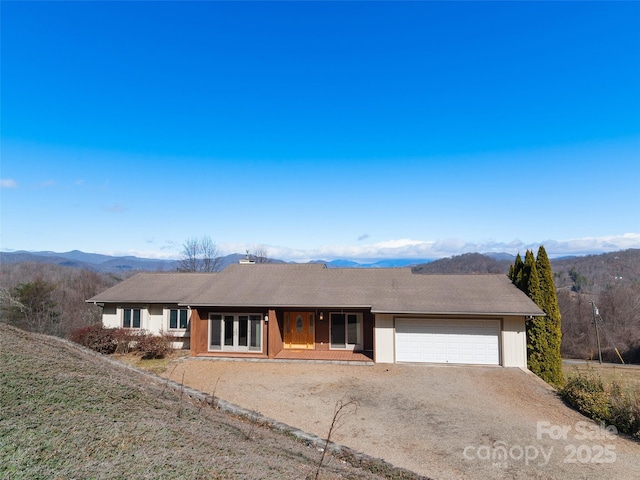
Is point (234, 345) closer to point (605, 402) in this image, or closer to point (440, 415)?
point (440, 415)

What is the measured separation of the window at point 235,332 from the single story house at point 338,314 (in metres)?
0.05

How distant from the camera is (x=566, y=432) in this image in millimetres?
8305

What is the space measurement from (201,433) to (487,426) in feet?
22.2

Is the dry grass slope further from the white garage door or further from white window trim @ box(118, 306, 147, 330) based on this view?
white window trim @ box(118, 306, 147, 330)

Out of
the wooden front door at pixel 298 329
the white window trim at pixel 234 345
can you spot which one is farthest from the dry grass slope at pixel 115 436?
the wooden front door at pixel 298 329

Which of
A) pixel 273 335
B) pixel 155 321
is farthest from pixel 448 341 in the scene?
pixel 155 321

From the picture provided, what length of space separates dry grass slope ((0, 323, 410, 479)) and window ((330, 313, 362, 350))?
30.8 feet

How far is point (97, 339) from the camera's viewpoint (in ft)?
55.5

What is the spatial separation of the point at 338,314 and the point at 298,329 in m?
2.11

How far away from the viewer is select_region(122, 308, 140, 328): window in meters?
18.9

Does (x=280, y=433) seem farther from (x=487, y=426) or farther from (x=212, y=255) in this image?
(x=212, y=255)

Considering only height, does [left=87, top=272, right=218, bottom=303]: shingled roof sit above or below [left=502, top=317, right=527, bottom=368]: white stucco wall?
above

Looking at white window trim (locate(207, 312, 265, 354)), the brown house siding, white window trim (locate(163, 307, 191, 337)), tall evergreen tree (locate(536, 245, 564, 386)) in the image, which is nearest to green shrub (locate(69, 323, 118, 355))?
white window trim (locate(163, 307, 191, 337))

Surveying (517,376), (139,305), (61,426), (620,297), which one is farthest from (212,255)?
(620,297)
